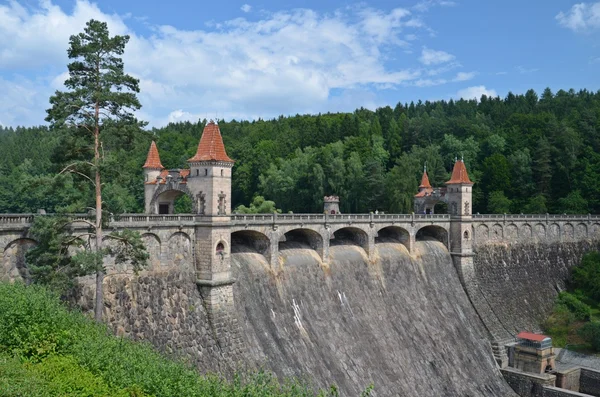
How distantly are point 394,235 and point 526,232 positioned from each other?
20.1 meters

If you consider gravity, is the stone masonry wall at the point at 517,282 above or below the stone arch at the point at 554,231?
below

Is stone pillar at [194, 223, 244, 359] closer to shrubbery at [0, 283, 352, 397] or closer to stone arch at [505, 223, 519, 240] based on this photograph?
shrubbery at [0, 283, 352, 397]

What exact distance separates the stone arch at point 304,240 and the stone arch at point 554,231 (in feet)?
117

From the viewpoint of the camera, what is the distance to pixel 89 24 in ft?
79.6

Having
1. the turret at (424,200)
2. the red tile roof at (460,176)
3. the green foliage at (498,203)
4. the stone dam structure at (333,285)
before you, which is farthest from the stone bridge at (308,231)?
the green foliage at (498,203)

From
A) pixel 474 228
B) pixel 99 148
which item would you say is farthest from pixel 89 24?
pixel 474 228

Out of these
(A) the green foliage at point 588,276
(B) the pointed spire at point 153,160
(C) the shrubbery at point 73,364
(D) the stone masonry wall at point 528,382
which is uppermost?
(B) the pointed spire at point 153,160

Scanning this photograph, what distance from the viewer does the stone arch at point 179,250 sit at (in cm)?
3170

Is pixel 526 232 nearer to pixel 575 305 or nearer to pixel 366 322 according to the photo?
pixel 575 305

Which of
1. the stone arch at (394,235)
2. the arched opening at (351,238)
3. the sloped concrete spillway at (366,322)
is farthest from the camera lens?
the stone arch at (394,235)

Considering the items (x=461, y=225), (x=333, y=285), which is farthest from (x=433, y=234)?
(x=333, y=285)

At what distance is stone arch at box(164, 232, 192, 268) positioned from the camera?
104 ft

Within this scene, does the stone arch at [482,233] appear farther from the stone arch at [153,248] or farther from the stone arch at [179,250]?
the stone arch at [153,248]

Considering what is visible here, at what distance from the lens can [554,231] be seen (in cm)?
6519
